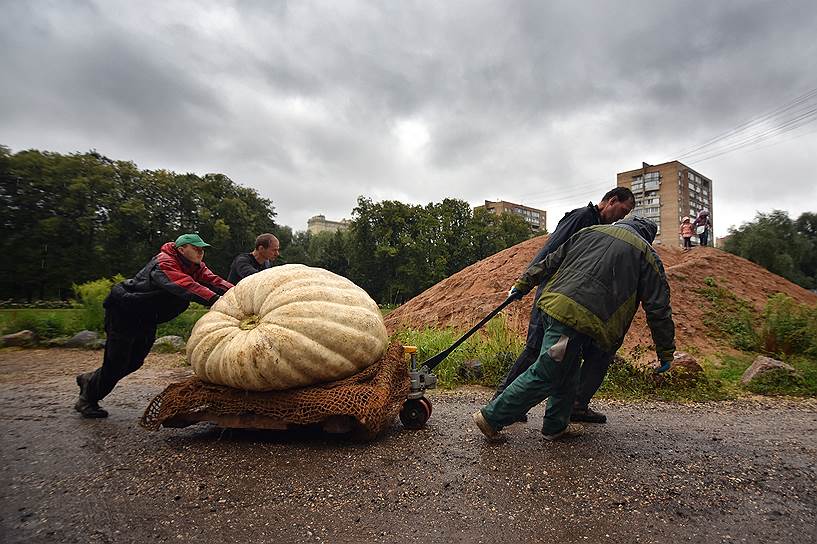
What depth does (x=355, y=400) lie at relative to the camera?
3.17 metres

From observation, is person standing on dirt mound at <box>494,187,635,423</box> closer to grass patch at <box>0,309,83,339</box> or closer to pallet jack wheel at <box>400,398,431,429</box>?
pallet jack wheel at <box>400,398,431,429</box>

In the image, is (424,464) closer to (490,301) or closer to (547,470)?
(547,470)

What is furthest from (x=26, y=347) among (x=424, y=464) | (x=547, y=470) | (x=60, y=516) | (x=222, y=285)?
(x=547, y=470)

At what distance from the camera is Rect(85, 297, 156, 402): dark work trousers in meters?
4.01

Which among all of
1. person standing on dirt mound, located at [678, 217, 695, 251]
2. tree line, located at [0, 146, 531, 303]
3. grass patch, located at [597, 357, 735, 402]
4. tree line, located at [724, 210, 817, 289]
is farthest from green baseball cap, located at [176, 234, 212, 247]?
tree line, located at [724, 210, 817, 289]

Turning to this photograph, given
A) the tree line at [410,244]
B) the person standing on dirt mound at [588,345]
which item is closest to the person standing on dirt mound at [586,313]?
the person standing on dirt mound at [588,345]

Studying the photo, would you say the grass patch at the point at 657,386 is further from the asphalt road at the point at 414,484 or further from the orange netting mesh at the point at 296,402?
the orange netting mesh at the point at 296,402

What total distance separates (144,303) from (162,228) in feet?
117

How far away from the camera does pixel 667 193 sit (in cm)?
5462

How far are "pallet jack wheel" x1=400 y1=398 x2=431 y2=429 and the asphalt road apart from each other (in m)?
0.13

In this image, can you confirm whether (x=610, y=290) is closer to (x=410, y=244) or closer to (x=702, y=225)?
(x=702, y=225)

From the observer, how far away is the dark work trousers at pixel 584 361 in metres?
3.67

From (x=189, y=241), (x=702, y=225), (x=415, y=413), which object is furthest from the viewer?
(x=702, y=225)

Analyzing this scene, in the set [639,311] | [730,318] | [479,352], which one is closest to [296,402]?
[479,352]
